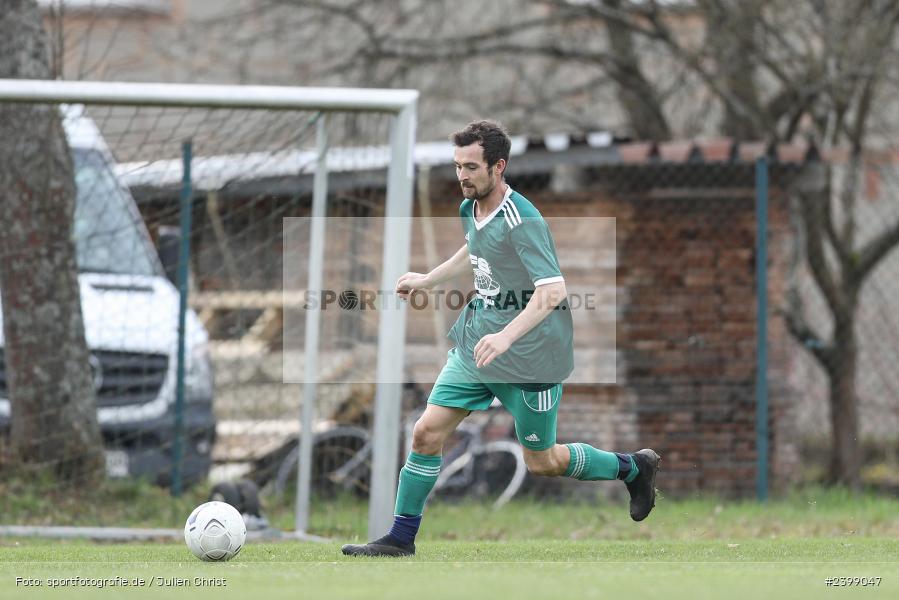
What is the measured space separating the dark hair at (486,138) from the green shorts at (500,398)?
89 centimetres

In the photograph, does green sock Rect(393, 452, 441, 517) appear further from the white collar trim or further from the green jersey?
the white collar trim

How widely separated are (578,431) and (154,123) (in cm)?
395

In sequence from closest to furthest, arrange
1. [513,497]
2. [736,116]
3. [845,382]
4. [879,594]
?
[879,594]
[513,497]
[845,382]
[736,116]

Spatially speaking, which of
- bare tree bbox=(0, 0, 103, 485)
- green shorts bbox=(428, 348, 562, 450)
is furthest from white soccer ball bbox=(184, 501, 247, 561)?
bare tree bbox=(0, 0, 103, 485)

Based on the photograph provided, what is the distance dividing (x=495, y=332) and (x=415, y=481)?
2.42ft

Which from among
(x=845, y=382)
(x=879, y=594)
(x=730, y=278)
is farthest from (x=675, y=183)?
(x=879, y=594)

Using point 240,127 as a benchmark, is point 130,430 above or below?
below

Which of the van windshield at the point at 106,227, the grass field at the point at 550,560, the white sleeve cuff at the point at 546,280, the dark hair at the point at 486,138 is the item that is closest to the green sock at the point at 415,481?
the grass field at the point at 550,560

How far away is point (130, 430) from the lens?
9359 mm

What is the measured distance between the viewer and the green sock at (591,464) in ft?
19.6

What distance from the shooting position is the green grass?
13.8ft

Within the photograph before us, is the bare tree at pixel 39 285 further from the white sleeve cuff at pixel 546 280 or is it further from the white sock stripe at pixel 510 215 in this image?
the white sleeve cuff at pixel 546 280

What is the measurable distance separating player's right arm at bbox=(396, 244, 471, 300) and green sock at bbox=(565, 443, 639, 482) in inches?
36.5

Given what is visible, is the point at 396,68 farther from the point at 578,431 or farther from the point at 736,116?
the point at 578,431
